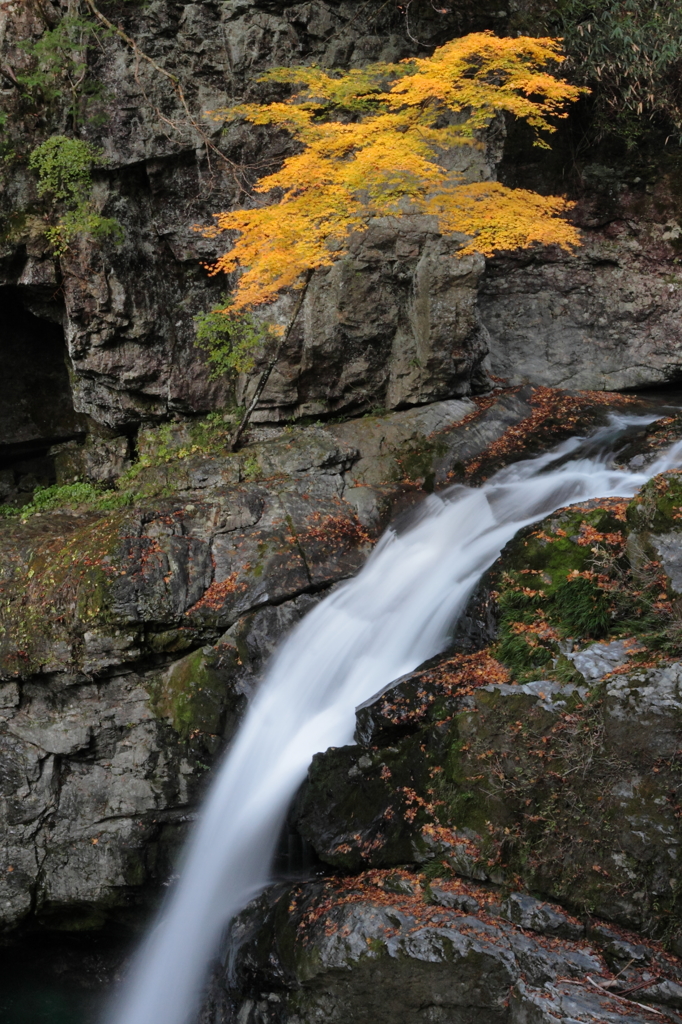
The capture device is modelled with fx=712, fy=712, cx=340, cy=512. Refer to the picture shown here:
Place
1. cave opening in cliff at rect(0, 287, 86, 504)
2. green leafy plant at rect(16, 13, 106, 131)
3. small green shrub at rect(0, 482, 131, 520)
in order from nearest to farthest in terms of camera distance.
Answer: green leafy plant at rect(16, 13, 106, 131)
small green shrub at rect(0, 482, 131, 520)
cave opening in cliff at rect(0, 287, 86, 504)

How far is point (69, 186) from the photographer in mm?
10875

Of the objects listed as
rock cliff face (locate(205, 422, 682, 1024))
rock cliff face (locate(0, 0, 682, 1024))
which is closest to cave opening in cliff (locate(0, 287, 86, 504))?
rock cliff face (locate(0, 0, 682, 1024))

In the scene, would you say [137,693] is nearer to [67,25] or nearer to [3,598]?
[3,598]

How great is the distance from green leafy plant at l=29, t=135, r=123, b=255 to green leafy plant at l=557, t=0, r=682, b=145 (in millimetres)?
7840

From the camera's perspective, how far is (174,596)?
836 centimetres

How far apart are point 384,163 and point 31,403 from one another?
23.8 ft

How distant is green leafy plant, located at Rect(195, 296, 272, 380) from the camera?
37.3 feet

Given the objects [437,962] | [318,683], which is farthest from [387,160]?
[437,962]

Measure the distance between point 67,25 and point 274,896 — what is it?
476 inches

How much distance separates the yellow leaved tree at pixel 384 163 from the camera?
9.06 meters

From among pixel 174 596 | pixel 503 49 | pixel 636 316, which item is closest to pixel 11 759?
pixel 174 596

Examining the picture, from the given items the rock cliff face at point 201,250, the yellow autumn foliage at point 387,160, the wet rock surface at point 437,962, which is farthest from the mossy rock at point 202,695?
the yellow autumn foliage at point 387,160

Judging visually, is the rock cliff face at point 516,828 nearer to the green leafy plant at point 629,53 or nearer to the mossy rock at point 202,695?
the mossy rock at point 202,695

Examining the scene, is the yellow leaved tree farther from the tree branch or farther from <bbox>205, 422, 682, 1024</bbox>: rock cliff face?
<bbox>205, 422, 682, 1024</bbox>: rock cliff face
